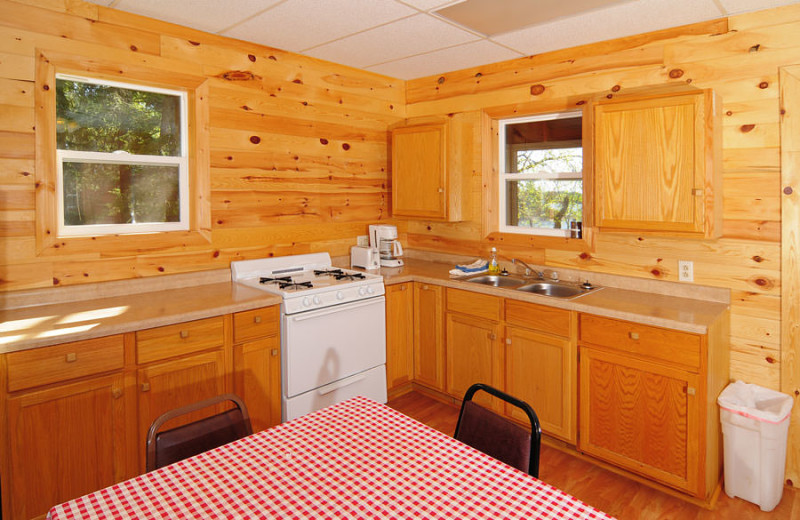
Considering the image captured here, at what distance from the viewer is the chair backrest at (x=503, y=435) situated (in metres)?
1.50

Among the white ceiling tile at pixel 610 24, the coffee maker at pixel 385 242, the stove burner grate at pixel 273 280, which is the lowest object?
the stove burner grate at pixel 273 280

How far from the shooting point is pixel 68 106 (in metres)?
2.75

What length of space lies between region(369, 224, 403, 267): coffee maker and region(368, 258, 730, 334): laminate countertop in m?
0.71

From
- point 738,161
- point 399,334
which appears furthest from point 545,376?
point 738,161

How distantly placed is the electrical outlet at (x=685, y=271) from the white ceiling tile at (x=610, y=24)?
1.32 meters

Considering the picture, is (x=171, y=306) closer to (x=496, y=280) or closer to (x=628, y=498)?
(x=496, y=280)

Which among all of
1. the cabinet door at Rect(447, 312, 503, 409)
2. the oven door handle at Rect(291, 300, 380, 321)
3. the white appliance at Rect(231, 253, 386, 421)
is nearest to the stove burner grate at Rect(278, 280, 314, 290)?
the white appliance at Rect(231, 253, 386, 421)

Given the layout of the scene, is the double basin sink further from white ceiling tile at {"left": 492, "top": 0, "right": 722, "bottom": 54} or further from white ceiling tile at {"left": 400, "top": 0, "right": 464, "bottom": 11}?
white ceiling tile at {"left": 400, "top": 0, "right": 464, "bottom": 11}

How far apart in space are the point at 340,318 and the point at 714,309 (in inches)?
81.2

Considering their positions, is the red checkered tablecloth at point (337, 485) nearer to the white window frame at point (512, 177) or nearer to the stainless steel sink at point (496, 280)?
the stainless steel sink at point (496, 280)

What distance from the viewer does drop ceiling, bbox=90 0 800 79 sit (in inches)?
104

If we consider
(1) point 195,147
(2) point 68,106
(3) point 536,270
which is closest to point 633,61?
(3) point 536,270

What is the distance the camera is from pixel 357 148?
13.6 ft

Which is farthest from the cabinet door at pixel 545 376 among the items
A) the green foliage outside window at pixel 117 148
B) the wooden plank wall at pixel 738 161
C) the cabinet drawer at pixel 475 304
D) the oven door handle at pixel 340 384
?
the green foliage outside window at pixel 117 148
